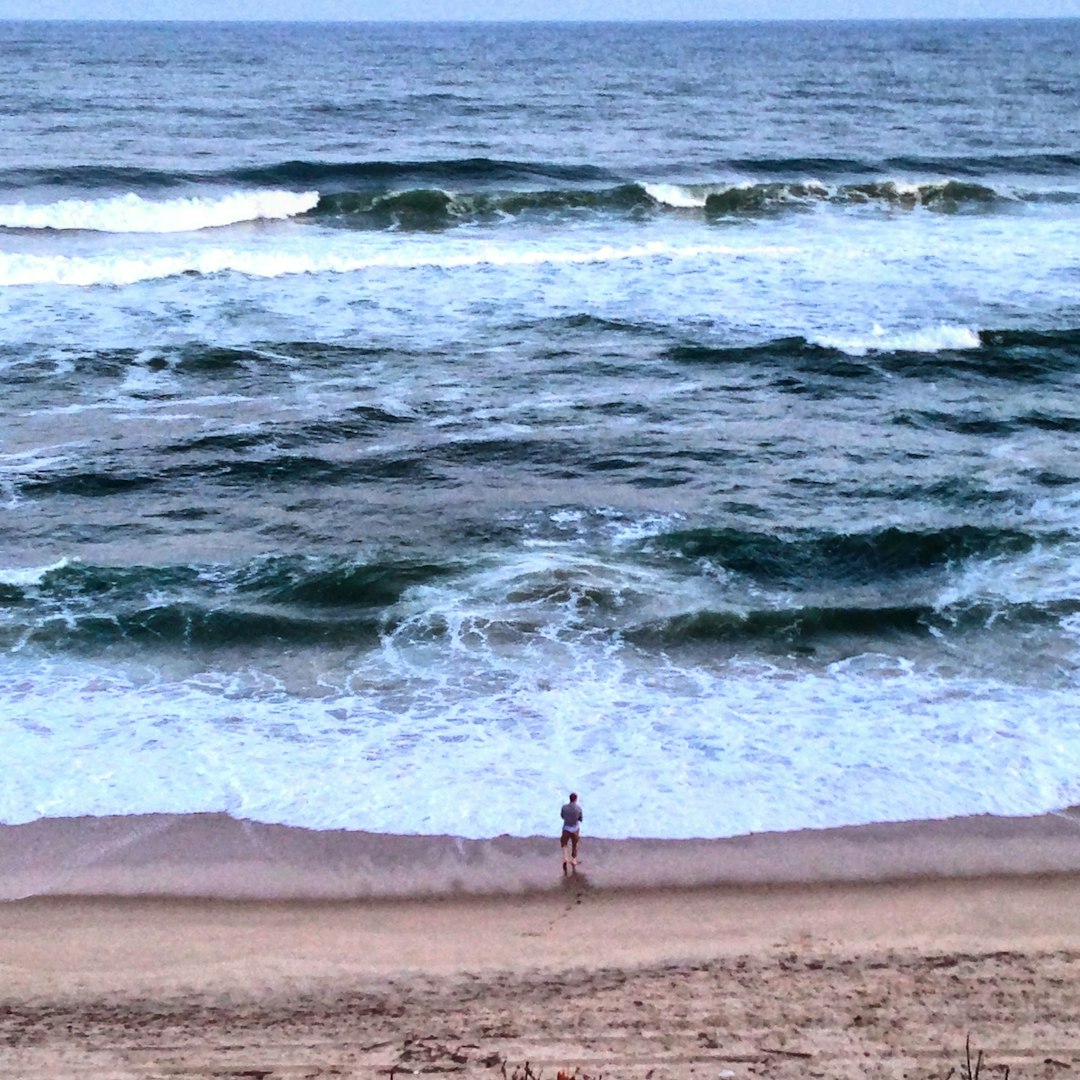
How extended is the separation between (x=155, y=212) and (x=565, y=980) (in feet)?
105

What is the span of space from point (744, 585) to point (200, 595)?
22.8 ft

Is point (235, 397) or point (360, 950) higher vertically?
point (235, 397)

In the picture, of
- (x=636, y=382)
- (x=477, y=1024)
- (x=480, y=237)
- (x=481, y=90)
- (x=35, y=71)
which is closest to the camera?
(x=477, y=1024)

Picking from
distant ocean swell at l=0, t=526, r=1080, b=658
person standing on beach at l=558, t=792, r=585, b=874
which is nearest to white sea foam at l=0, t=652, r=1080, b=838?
person standing on beach at l=558, t=792, r=585, b=874

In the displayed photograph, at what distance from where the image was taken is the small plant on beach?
8.88m

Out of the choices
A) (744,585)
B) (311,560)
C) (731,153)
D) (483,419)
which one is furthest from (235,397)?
(731,153)

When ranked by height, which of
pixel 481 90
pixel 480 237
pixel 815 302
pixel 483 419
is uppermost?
pixel 481 90

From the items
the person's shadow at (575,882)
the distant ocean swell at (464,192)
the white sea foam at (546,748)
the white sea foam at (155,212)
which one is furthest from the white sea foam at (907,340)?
the white sea foam at (155,212)

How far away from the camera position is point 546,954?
11.1m

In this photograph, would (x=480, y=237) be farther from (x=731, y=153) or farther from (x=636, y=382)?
(x=731, y=153)

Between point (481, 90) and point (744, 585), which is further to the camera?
point (481, 90)

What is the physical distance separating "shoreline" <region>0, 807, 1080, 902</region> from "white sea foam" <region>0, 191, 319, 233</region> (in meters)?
27.4

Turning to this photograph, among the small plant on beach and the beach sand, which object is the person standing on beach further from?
the small plant on beach

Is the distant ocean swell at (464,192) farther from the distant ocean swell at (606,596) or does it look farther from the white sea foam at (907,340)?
the distant ocean swell at (606,596)
